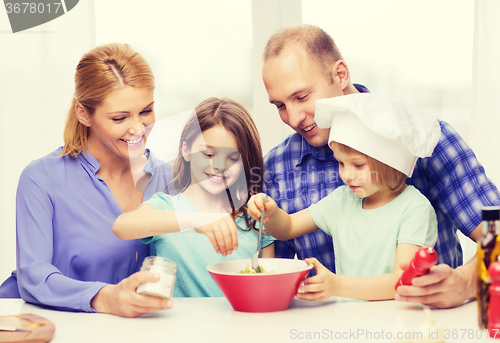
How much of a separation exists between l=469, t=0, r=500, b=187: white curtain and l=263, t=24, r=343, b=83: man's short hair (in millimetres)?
735

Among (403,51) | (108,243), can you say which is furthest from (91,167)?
(403,51)

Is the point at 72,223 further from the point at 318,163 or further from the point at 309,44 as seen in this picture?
the point at 309,44

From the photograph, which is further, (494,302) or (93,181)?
(93,181)

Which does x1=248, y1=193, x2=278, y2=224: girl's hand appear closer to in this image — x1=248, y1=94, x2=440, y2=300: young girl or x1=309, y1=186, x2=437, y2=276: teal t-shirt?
x1=248, y1=94, x2=440, y2=300: young girl

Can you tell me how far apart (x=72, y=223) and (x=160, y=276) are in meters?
0.46

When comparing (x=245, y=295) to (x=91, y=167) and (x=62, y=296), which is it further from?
(x=91, y=167)

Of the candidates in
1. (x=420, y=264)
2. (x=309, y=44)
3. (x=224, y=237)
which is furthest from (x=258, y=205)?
(x=309, y=44)

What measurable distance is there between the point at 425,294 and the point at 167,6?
1.33 metres

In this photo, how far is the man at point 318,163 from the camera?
1082 mm

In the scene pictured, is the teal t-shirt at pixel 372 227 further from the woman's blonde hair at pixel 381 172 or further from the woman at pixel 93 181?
the woman at pixel 93 181

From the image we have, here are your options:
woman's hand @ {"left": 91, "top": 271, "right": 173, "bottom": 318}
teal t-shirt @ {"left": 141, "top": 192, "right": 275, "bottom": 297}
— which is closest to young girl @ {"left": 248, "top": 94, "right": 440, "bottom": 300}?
teal t-shirt @ {"left": 141, "top": 192, "right": 275, "bottom": 297}

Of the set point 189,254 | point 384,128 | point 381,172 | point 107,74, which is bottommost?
point 189,254

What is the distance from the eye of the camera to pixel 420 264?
728mm

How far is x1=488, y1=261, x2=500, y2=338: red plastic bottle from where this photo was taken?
589mm
